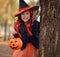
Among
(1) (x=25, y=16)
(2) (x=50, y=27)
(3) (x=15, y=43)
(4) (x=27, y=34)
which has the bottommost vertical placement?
(3) (x=15, y=43)

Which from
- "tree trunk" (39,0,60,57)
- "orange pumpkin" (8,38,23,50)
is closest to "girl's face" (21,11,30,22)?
"orange pumpkin" (8,38,23,50)

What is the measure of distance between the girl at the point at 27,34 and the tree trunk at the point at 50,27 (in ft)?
3.77

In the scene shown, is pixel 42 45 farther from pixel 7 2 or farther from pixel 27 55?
pixel 7 2

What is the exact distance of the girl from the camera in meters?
5.66

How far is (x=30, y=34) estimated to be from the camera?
5.66m

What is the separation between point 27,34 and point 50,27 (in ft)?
4.28

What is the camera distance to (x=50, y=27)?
443 centimetres

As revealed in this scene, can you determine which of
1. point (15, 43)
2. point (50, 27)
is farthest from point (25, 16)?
point (50, 27)

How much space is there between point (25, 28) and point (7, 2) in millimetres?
24586

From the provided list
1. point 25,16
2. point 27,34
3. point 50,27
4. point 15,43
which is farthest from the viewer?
point 25,16

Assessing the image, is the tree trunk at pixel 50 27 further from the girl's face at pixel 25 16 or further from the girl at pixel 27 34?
the girl's face at pixel 25 16

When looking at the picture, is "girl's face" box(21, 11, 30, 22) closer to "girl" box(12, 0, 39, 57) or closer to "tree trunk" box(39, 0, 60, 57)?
"girl" box(12, 0, 39, 57)

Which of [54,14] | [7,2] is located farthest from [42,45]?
[7,2]

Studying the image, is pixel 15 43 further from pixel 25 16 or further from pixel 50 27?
pixel 50 27
